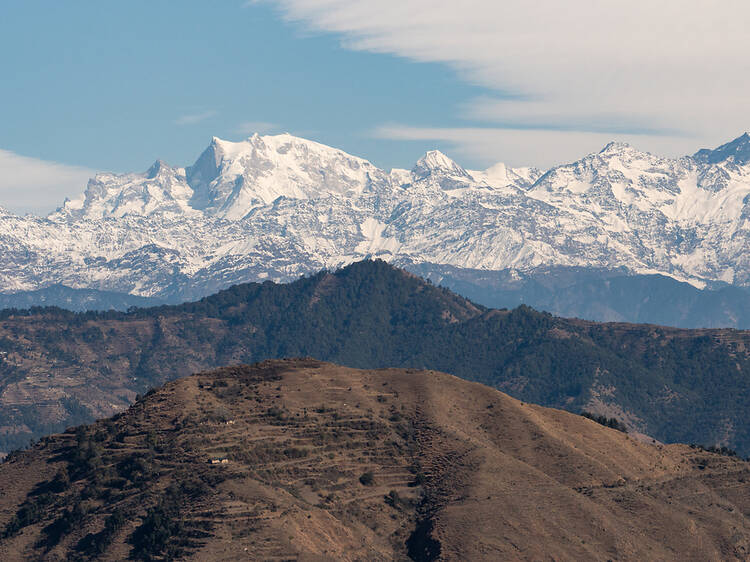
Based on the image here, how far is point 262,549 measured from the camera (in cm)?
19975

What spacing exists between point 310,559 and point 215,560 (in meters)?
15.6

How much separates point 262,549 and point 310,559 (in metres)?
8.66

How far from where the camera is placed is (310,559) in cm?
19700

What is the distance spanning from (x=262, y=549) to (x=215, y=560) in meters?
8.16

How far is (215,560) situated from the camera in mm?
196500
